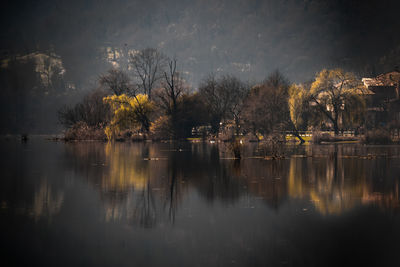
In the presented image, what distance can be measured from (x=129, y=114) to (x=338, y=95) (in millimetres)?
29565

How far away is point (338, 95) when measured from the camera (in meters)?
71.2

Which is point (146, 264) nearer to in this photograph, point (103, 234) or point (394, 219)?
point (103, 234)

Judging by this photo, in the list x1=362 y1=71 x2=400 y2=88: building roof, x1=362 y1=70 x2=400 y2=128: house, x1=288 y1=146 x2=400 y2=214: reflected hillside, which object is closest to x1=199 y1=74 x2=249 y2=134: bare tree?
x1=362 y1=70 x2=400 y2=128: house

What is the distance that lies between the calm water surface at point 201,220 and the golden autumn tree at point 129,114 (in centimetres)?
5231

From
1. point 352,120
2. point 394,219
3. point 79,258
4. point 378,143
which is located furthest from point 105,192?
point 352,120

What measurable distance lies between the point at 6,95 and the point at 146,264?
7488 inches

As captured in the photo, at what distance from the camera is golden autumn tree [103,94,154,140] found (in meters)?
75.0

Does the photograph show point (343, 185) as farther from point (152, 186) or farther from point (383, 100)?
point (383, 100)

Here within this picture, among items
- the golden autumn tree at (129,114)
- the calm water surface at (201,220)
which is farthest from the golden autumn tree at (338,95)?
the calm water surface at (201,220)

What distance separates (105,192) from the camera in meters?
18.0

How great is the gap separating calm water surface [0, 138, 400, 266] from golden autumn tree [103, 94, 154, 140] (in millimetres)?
52313

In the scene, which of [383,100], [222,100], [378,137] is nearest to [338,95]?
[378,137]

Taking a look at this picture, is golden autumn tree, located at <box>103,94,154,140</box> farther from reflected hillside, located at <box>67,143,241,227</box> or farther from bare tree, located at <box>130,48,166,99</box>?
reflected hillside, located at <box>67,143,241,227</box>

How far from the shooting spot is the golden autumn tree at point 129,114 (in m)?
75.0
